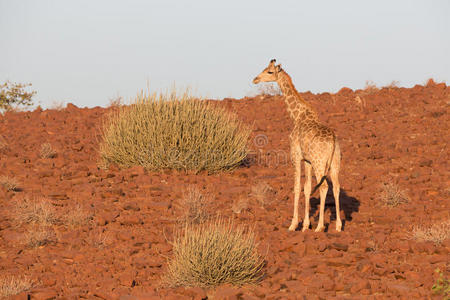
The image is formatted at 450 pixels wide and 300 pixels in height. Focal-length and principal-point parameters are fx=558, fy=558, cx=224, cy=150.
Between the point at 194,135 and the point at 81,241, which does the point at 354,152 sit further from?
the point at 81,241

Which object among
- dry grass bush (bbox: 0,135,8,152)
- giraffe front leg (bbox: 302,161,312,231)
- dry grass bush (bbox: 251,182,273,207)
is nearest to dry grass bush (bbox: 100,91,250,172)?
dry grass bush (bbox: 251,182,273,207)

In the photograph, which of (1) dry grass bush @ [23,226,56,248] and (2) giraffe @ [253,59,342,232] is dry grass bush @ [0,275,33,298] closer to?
(1) dry grass bush @ [23,226,56,248]

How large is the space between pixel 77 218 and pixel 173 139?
4.18 m

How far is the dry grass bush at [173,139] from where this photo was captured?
13.4 metres

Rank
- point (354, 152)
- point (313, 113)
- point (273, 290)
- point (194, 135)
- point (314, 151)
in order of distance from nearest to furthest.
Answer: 1. point (273, 290)
2. point (314, 151)
3. point (313, 113)
4. point (194, 135)
5. point (354, 152)

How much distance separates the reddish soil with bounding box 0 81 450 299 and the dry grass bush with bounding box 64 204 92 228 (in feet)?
0.42

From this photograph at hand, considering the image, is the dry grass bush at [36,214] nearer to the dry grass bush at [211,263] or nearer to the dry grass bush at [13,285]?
the dry grass bush at [13,285]

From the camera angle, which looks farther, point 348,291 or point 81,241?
point 81,241

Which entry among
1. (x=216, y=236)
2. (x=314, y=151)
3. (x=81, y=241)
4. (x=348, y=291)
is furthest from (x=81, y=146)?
(x=348, y=291)

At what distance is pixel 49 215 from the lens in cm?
984

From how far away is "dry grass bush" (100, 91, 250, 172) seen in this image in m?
13.4

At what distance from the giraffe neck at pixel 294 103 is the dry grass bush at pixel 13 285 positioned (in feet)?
17.7

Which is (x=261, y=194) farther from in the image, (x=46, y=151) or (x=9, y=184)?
(x=46, y=151)

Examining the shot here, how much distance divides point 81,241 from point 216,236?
9.20 feet
